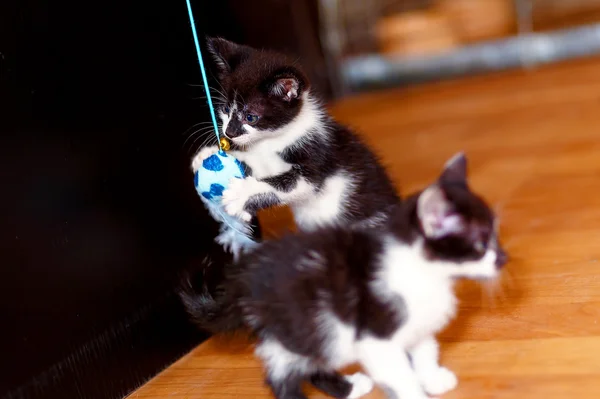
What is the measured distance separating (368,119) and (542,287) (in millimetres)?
2045

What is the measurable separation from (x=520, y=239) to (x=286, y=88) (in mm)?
785

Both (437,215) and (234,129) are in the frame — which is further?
(234,129)

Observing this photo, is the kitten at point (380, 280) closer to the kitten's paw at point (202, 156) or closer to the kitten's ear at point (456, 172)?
the kitten's ear at point (456, 172)

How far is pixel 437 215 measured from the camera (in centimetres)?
109

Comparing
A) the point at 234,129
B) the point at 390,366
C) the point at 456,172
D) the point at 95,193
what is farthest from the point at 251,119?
the point at 390,366

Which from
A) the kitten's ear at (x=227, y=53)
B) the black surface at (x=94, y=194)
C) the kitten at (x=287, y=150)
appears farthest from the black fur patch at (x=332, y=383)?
the kitten's ear at (x=227, y=53)

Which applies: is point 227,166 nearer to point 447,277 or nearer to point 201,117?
point 201,117

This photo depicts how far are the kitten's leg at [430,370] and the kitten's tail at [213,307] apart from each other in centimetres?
31

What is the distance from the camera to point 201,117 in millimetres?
1685

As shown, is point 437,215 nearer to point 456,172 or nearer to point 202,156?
point 456,172

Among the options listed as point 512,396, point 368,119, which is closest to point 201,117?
point 512,396

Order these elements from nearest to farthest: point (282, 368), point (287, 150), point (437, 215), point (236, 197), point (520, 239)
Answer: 1. point (437, 215)
2. point (282, 368)
3. point (236, 197)
4. point (287, 150)
5. point (520, 239)

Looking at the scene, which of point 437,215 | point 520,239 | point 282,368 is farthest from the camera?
point 520,239

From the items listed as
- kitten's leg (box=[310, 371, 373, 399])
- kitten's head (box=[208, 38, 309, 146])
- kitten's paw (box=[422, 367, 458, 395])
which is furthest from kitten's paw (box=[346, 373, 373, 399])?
kitten's head (box=[208, 38, 309, 146])
